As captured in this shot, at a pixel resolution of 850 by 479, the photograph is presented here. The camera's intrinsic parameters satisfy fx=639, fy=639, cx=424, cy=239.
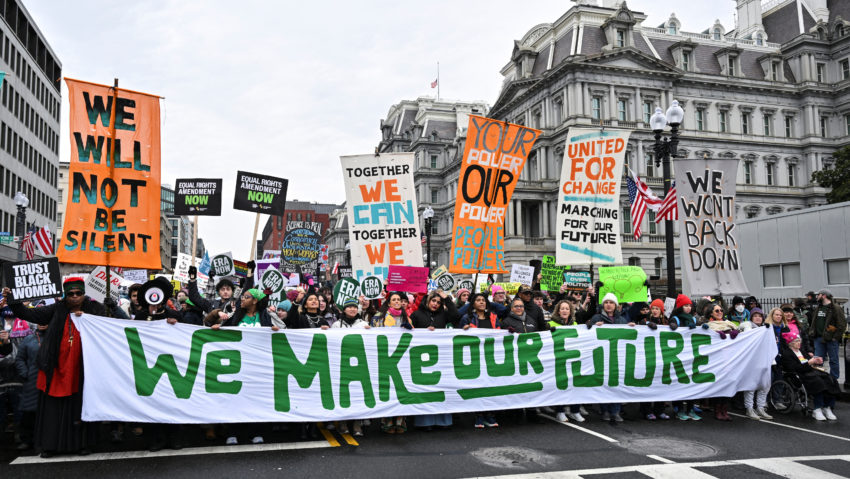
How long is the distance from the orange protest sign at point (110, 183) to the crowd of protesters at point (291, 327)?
682 mm

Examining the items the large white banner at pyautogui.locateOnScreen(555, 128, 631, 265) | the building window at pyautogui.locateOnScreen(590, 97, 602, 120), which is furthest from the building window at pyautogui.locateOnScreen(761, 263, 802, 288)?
the building window at pyautogui.locateOnScreen(590, 97, 602, 120)

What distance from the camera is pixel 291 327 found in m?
8.32

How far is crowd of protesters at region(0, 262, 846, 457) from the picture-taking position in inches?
275

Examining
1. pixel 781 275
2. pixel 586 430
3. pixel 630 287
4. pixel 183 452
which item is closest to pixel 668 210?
pixel 630 287

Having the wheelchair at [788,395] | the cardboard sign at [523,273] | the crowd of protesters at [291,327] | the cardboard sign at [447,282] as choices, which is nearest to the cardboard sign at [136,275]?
the crowd of protesters at [291,327]

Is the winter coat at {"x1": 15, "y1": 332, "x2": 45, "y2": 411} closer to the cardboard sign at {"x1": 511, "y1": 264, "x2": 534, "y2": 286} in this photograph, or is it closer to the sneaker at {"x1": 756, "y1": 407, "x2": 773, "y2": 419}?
the sneaker at {"x1": 756, "y1": 407, "x2": 773, "y2": 419}

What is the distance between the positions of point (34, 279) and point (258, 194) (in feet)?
21.9

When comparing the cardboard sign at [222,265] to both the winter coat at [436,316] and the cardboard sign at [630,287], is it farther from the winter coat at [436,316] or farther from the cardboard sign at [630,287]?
Result: the cardboard sign at [630,287]

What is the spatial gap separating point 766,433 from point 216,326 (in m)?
7.08

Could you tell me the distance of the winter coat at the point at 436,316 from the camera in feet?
28.6

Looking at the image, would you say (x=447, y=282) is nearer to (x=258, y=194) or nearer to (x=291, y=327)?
(x=258, y=194)

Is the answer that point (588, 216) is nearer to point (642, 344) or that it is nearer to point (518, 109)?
point (642, 344)

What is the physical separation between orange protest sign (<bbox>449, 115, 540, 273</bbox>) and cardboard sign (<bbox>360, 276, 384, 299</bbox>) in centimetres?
168

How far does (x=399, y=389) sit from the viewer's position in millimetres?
8188
